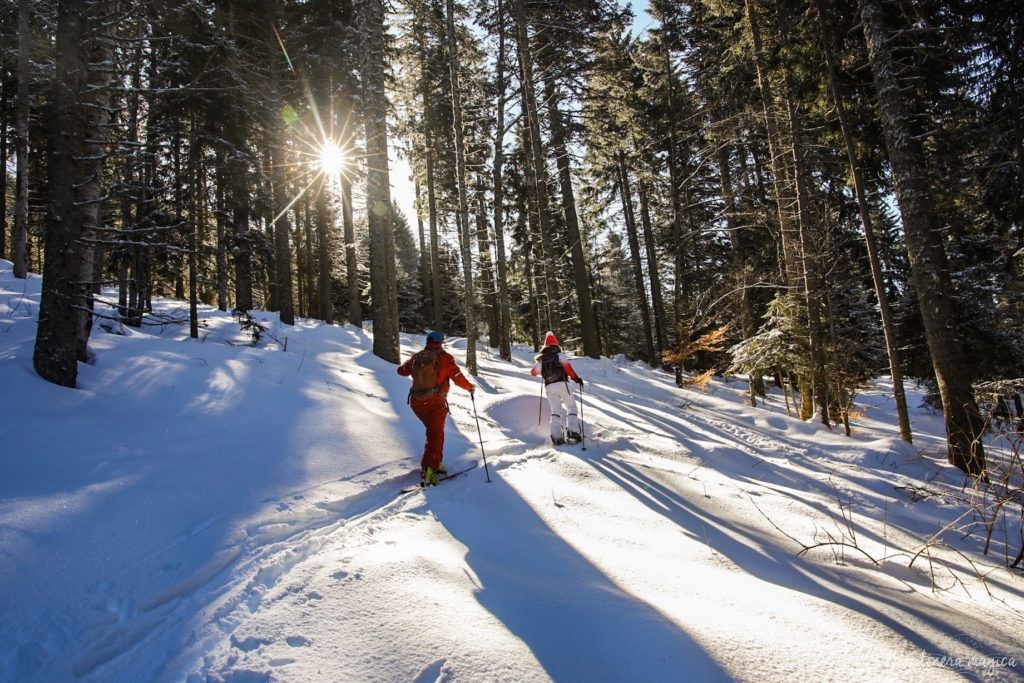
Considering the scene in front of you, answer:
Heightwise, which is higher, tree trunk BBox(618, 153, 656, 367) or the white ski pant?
tree trunk BBox(618, 153, 656, 367)

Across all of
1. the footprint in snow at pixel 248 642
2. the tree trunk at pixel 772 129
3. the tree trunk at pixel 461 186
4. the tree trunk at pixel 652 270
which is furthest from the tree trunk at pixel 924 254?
the tree trunk at pixel 652 270

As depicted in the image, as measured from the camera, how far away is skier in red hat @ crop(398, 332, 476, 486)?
534 cm

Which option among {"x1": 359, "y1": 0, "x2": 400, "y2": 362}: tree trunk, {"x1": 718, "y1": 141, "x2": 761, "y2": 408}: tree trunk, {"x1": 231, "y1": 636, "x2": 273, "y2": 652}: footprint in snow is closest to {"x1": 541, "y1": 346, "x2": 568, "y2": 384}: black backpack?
{"x1": 231, "y1": 636, "x2": 273, "y2": 652}: footprint in snow

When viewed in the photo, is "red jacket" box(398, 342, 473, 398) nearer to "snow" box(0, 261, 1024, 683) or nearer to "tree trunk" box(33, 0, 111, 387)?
"snow" box(0, 261, 1024, 683)

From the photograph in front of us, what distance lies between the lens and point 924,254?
714 cm

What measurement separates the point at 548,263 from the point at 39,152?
24269 millimetres

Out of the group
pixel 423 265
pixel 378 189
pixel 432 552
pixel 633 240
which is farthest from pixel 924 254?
pixel 423 265

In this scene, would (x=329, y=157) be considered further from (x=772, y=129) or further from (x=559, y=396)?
(x=772, y=129)

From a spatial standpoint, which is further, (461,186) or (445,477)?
(461,186)

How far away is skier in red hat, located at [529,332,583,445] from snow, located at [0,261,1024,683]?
38cm

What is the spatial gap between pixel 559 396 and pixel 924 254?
6.38 m

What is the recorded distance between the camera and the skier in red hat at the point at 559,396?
23.3ft

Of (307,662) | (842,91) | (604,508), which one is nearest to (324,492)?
(307,662)

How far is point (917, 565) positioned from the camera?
141 inches
